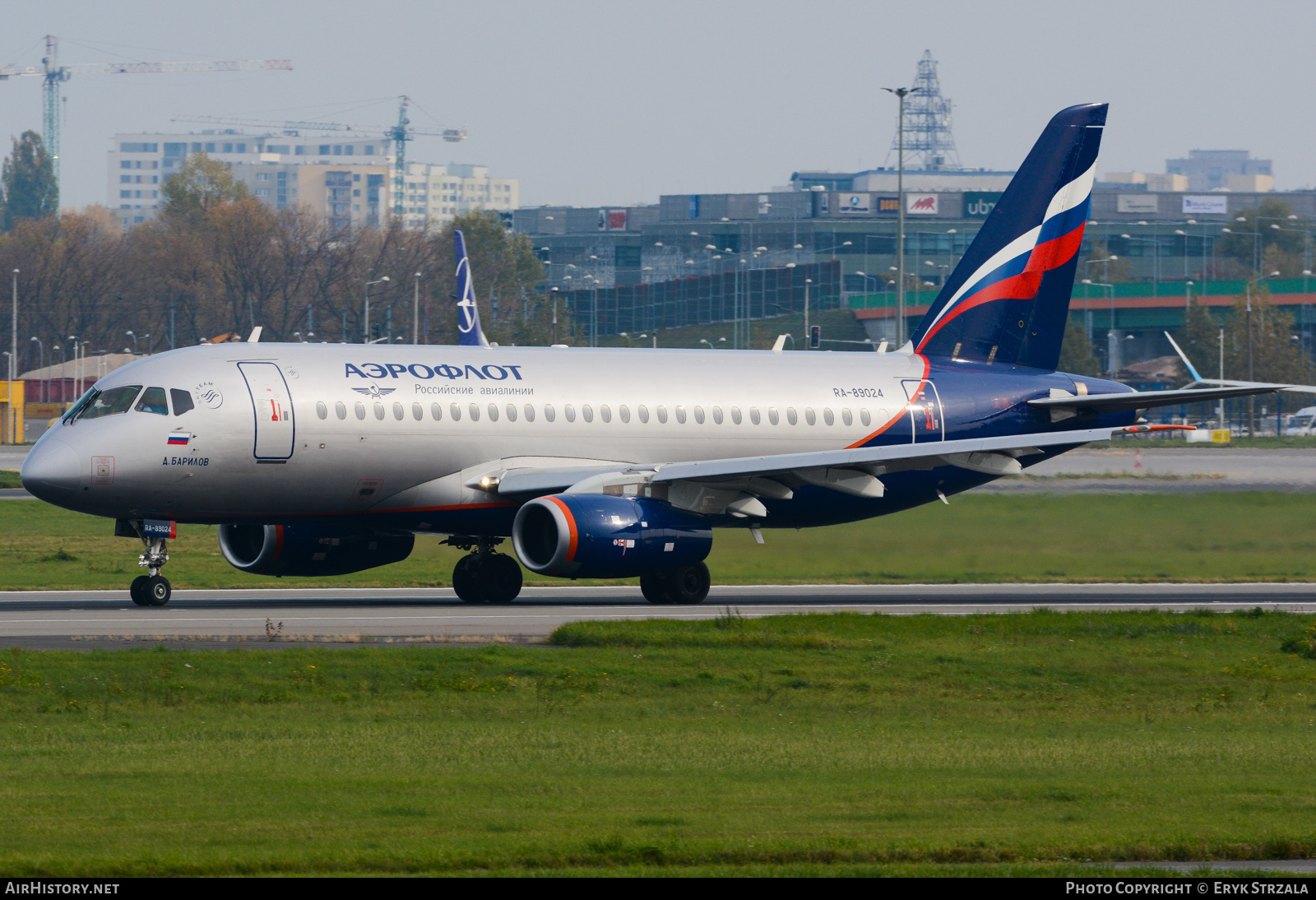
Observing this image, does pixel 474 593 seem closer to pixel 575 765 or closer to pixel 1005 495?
pixel 1005 495

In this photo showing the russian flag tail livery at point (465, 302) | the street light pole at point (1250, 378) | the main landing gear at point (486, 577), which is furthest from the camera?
the street light pole at point (1250, 378)

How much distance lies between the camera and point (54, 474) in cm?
2942

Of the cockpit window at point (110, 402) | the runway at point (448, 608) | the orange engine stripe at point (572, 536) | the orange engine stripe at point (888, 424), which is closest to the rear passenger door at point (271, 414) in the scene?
the cockpit window at point (110, 402)

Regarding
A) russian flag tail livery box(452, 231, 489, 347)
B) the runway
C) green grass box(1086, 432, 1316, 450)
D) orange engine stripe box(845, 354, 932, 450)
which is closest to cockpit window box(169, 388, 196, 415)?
the runway

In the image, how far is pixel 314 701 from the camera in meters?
20.0

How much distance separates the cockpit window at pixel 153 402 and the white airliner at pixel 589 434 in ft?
0.13

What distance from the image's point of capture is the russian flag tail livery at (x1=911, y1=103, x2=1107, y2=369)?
1535 inches

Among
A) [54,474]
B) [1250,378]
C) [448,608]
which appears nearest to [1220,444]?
[1250,378]

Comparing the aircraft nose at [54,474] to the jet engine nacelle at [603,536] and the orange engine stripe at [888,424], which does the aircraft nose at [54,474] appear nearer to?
the jet engine nacelle at [603,536]

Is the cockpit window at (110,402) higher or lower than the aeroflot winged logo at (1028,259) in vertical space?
lower

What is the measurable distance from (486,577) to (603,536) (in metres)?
4.49

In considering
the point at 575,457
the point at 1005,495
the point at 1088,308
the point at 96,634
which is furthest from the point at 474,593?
the point at 1088,308

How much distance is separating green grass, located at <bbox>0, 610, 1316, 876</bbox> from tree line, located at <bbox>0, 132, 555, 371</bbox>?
117 meters

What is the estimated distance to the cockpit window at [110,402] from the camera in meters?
30.5
